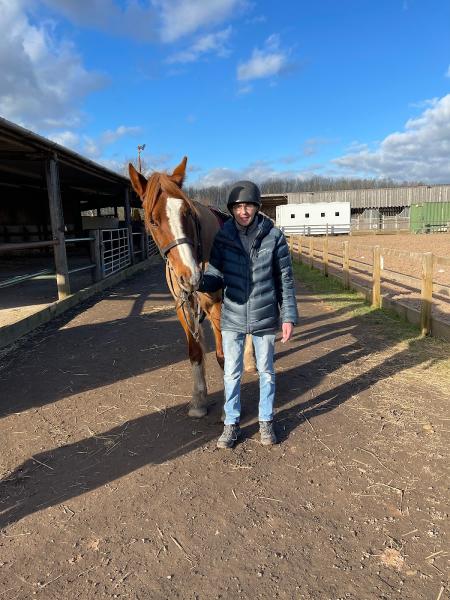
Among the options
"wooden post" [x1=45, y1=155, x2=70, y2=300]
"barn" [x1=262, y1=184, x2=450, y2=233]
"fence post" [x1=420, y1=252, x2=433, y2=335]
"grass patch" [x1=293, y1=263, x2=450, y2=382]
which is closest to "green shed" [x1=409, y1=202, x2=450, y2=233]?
"barn" [x1=262, y1=184, x2=450, y2=233]

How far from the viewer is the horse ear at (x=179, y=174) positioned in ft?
9.12

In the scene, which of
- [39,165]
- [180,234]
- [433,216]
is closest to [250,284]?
[180,234]

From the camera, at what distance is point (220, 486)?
2.39 meters

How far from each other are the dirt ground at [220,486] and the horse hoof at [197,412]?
0.23ft

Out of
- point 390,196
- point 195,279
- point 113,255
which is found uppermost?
point 390,196

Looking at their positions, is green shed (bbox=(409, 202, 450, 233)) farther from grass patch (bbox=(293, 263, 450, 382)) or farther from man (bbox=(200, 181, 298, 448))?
man (bbox=(200, 181, 298, 448))

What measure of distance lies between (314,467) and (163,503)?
975 mm

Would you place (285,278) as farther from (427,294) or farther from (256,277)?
(427,294)

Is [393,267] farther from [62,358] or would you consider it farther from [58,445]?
[58,445]

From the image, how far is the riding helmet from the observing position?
2.52 metres

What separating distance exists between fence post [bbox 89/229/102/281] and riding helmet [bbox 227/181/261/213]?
7.97 m

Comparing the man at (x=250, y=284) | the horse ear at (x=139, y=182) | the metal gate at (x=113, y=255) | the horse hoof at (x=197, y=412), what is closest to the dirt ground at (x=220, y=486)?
the horse hoof at (x=197, y=412)

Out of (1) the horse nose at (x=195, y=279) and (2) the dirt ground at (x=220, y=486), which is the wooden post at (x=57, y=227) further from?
(1) the horse nose at (x=195, y=279)

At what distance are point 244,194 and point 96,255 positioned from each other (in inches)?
319
